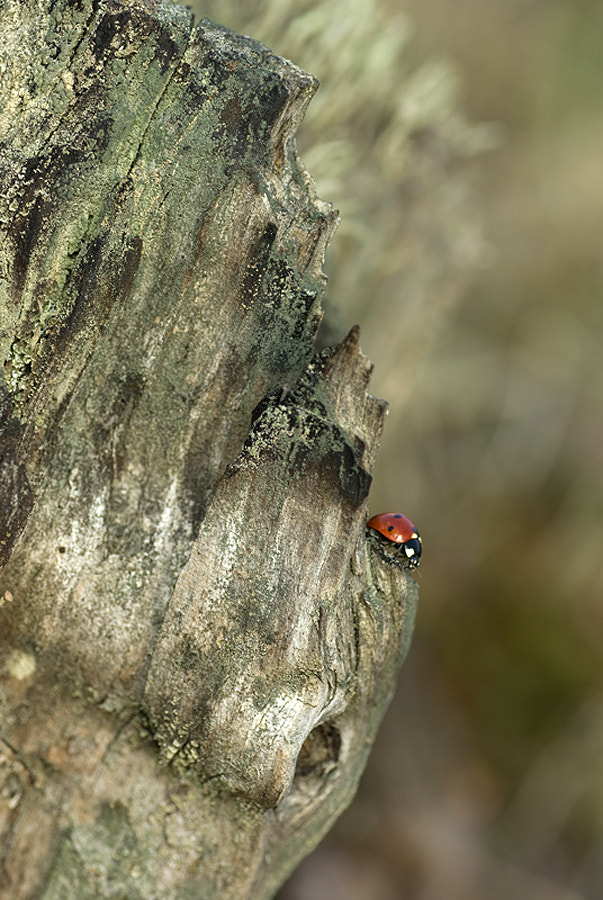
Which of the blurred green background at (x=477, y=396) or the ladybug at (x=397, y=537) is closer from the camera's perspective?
the ladybug at (x=397, y=537)

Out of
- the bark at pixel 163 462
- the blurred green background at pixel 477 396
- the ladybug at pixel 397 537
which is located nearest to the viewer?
the bark at pixel 163 462

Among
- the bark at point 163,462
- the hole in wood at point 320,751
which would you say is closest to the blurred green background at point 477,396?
the bark at point 163,462

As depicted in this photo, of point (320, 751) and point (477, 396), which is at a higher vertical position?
point (477, 396)

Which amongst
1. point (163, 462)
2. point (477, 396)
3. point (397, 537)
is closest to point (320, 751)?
point (397, 537)

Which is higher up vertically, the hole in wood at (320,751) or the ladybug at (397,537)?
the ladybug at (397,537)

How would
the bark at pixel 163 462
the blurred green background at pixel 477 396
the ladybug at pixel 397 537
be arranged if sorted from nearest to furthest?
the bark at pixel 163 462
the ladybug at pixel 397 537
the blurred green background at pixel 477 396

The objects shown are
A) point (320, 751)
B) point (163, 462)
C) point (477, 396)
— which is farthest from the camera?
point (477, 396)

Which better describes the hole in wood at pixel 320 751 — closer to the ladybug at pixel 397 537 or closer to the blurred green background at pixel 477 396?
the ladybug at pixel 397 537

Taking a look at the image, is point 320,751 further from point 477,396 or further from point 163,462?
point 477,396
